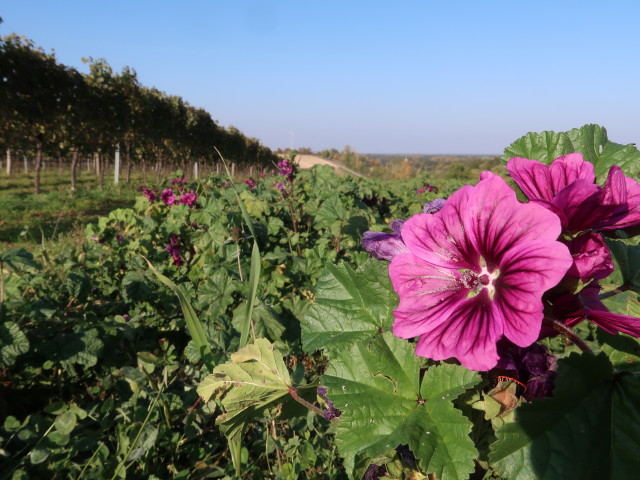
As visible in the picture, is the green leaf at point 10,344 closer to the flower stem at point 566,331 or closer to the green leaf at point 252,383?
the green leaf at point 252,383

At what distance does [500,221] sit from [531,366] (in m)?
0.22

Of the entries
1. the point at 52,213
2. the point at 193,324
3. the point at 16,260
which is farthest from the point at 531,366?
the point at 52,213

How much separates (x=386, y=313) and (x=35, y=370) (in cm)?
259

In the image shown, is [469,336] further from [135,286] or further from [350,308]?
[135,286]

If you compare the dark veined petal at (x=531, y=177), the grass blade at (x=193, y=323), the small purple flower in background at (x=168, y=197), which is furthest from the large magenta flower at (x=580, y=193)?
the small purple flower in background at (x=168, y=197)

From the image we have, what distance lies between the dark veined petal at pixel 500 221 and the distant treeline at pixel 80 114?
1251cm

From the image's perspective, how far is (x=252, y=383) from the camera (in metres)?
0.90

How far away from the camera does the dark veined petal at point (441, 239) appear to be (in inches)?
24.9

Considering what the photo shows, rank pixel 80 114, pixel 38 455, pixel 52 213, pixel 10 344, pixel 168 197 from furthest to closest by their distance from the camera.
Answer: pixel 80 114 < pixel 52 213 < pixel 168 197 < pixel 10 344 < pixel 38 455

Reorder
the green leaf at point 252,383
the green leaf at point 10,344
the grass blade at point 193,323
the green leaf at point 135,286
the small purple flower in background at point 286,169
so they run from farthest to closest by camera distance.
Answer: the small purple flower in background at point 286,169
the green leaf at point 135,286
the green leaf at point 10,344
the grass blade at point 193,323
the green leaf at point 252,383

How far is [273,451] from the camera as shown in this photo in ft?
7.07

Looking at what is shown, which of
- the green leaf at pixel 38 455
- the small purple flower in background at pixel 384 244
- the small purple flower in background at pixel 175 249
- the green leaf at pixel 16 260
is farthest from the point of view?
the small purple flower in background at pixel 175 249

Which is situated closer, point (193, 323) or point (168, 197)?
point (193, 323)

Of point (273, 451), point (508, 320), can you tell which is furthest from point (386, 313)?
point (273, 451)
